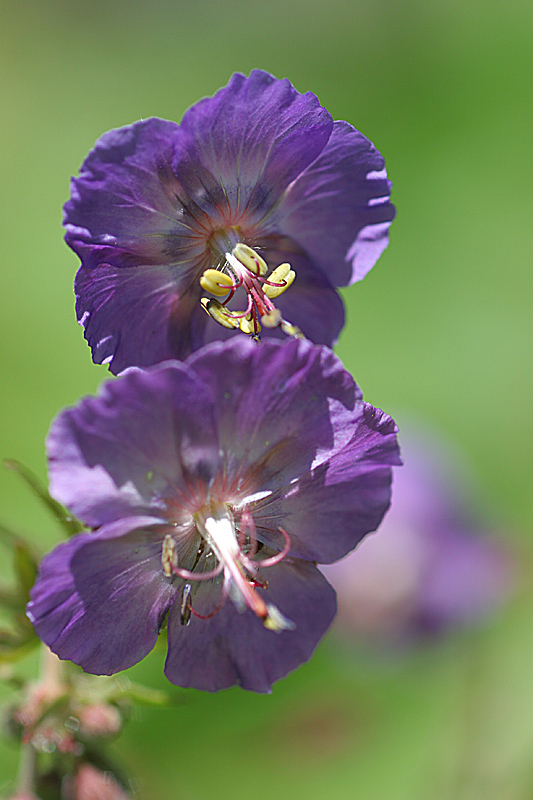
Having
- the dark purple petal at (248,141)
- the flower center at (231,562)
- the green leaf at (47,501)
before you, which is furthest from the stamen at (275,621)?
the dark purple petal at (248,141)

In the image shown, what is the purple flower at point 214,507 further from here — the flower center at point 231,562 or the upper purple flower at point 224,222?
the upper purple flower at point 224,222

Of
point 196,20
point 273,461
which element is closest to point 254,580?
point 273,461

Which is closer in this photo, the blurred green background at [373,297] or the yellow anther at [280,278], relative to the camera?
the yellow anther at [280,278]

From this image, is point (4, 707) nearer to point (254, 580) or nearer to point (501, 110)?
point (254, 580)

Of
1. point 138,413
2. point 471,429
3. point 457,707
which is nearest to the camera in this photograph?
point 138,413

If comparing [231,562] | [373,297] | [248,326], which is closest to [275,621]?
[231,562]

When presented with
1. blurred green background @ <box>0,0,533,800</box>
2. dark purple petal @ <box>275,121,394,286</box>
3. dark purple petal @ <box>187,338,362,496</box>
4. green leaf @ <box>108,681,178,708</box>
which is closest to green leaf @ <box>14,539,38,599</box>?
green leaf @ <box>108,681,178,708</box>
